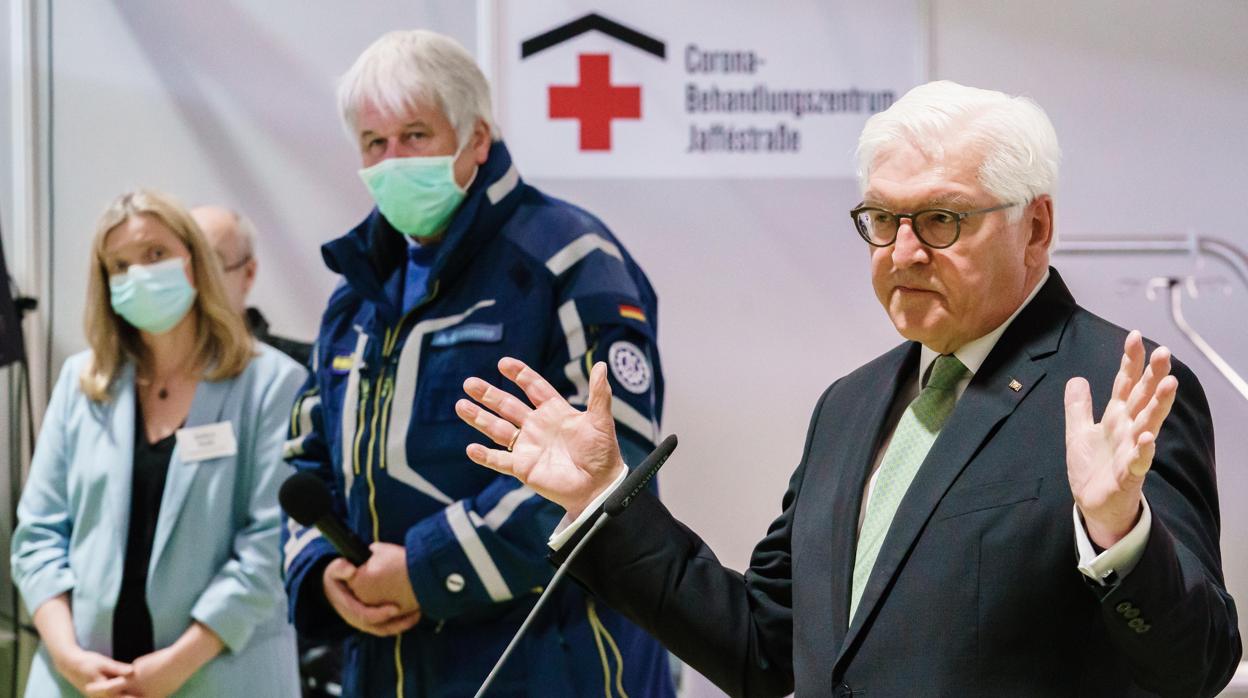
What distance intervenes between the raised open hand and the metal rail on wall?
7.83 ft

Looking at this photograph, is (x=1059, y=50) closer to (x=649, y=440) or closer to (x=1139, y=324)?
(x=1139, y=324)

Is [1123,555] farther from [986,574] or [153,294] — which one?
[153,294]

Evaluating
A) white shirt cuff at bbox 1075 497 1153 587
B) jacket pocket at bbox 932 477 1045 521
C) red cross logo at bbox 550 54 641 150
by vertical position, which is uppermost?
red cross logo at bbox 550 54 641 150

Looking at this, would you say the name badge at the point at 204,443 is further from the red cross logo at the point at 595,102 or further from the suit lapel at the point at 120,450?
the red cross logo at the point at 595,102

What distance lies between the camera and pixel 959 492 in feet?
4.99

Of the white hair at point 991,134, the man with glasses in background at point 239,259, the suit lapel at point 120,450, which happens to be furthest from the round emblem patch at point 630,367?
the man with glasses in background at point 239,259

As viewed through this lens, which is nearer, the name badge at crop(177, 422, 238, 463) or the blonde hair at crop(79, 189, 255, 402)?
the name badge at crop(177, 422, 238, 463)

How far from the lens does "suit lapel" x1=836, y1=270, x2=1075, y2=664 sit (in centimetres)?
153

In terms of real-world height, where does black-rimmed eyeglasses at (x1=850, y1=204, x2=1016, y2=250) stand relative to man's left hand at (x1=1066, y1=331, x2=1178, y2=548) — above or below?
above

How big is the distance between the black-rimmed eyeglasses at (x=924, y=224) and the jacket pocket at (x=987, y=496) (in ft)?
0.89

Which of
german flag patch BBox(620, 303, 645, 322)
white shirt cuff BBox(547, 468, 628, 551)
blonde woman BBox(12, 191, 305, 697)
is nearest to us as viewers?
white shirt cuff BBox(547, 468, 628, 551)

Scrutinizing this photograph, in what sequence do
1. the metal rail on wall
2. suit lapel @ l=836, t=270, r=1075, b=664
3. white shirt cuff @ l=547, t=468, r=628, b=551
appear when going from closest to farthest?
suit lapel @ l=836, t=270, r=1075, b=664
white shirt cuff @ l=547, t=468, r=628, b=551
the metal rail on wall

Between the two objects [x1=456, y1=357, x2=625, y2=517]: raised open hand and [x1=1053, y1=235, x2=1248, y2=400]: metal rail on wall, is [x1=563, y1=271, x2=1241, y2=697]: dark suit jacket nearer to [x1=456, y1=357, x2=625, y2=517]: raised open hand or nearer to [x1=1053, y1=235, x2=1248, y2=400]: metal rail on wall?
[x1=456, y1=357, x2=625, y2=517]: raised open hand

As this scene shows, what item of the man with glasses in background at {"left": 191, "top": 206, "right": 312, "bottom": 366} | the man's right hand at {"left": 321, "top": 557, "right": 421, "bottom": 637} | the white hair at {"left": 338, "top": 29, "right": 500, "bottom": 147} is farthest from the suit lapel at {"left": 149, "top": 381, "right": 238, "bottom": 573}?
the white hair at {"left": 338, "top": 29, "right": 500, "bottom": 147}
